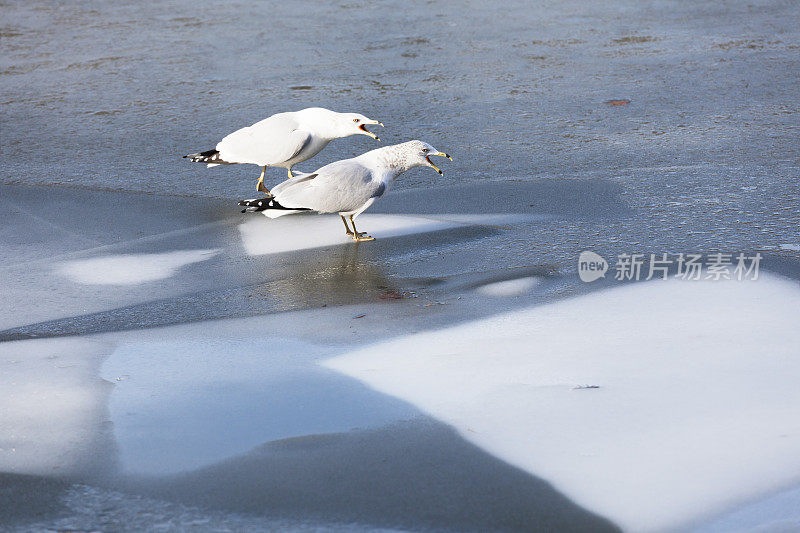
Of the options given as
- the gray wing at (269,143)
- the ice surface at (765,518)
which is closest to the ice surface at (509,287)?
the ice surface at (765,518)

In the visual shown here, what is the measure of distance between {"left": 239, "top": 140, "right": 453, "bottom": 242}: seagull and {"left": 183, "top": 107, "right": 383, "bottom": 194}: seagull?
52 cm

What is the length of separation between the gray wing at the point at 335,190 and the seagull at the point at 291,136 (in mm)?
624

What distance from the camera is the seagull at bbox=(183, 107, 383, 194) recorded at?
5395 mm

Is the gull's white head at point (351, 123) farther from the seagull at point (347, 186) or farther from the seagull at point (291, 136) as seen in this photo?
the seagull at point (347, 186)

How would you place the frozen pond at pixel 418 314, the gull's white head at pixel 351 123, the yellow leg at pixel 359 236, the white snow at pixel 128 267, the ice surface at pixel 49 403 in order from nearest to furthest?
the frozen pond at pixel 418 314, the ice surface at pixel 49 403, the white snow at pixel 128 267, the yellow leg at pixel 359 236, the gull's white head at pixel 351 123

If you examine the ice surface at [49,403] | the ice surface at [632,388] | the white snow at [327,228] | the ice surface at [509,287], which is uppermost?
the white snow at [327,228]

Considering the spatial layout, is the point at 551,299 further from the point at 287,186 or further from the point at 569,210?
A: the point at 287,186

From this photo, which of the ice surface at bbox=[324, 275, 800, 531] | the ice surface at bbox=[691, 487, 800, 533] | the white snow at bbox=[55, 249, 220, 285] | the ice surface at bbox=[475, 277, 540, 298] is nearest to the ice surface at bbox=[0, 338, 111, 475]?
the white snow at bbox=[55, 249, 220, 285]

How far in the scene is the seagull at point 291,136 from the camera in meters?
5.39

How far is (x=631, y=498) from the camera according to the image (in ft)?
8.63

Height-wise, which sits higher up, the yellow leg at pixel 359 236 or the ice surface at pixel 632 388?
the yellow leg at pixel 359 236

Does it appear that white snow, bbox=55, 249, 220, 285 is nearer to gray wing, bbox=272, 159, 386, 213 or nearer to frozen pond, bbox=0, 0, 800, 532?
frozen pond, bbox=0, 0, 800, 532

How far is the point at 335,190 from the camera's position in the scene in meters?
4.70

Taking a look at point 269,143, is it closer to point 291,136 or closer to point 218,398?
point 291,136
